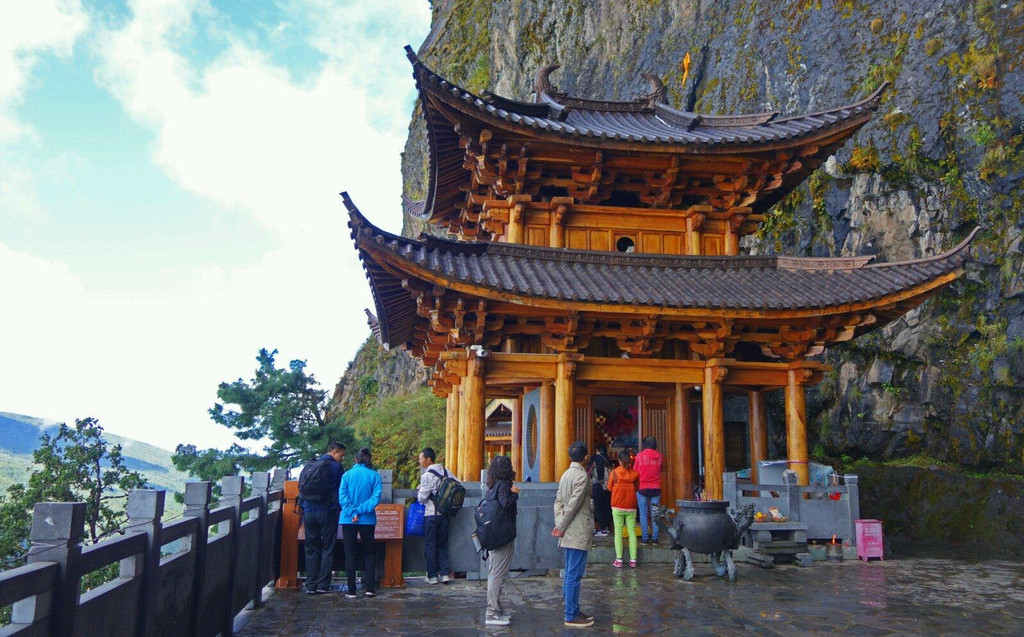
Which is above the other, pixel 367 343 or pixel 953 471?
pixel 367 343

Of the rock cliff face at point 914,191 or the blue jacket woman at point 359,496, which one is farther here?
the rock cliff face at point 914,191

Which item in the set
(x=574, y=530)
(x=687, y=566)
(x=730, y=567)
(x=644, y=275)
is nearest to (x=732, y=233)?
(x=644, y=275)

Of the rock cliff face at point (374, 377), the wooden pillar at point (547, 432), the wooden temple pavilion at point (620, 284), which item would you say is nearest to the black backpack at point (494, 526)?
the wooden temple pavilion at point (620, 284)

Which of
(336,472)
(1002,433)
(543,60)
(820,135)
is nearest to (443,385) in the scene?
(336,472)

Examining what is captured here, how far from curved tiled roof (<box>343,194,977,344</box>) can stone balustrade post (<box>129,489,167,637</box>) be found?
5.40m

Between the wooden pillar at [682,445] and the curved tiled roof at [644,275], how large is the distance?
210cm

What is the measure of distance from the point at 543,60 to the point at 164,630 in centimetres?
3450

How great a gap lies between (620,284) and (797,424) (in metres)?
3.95

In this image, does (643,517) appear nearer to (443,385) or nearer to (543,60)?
(443,385)

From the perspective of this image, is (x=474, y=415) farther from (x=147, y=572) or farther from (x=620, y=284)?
(x=147, y=572)

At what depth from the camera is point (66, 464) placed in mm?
18000

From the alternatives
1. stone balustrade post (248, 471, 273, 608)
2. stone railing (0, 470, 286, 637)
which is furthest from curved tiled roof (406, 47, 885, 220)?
stone railing (0, 470, 286, 637)

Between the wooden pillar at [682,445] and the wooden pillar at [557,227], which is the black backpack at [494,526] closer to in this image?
the wooden pillar at [682,445]

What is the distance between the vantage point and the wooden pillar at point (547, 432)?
37.3 feet
